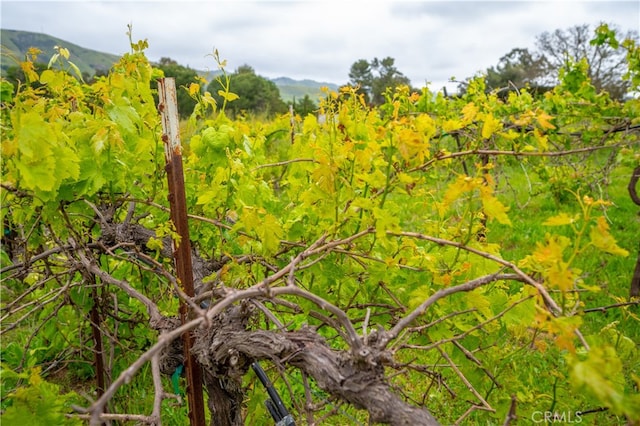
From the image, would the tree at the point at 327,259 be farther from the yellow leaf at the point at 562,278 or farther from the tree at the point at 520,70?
the tree at the point at 520,70

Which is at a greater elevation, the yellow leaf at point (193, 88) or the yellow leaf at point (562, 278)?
the yellow leaf at point (193, 88)

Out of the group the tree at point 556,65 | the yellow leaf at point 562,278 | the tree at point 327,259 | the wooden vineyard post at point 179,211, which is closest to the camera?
the yellow leaf at point 562,278

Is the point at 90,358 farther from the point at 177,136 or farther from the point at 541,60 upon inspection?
the point at 541,60

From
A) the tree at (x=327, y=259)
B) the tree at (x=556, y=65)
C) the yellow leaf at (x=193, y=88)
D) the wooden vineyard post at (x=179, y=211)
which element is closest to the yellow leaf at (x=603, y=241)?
the tree at (x=327, y=259)

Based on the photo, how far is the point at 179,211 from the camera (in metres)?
1.44

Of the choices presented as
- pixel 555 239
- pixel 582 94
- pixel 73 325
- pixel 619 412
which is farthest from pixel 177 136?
pixel 582 94

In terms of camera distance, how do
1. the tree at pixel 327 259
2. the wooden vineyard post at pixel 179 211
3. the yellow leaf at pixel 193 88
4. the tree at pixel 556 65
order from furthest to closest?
the tree at pixel 556 65 → the yellow leaf at pixel 193 88 → the wooden vineyard post at pixel 179 211 → the tree at pixel 327 259

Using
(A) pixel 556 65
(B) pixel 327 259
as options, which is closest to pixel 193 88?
(B) pixel 327 259

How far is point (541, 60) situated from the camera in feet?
104

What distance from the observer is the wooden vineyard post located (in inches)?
53.7

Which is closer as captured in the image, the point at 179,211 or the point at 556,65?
the point at 179,211

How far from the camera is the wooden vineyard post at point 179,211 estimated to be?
1.36 metres

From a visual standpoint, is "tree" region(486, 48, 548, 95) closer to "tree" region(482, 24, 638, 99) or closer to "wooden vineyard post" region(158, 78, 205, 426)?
"tree" region(482, 24, 638, 99)

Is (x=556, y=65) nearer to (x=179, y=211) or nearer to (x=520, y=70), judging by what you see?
(x=520, y=70)
